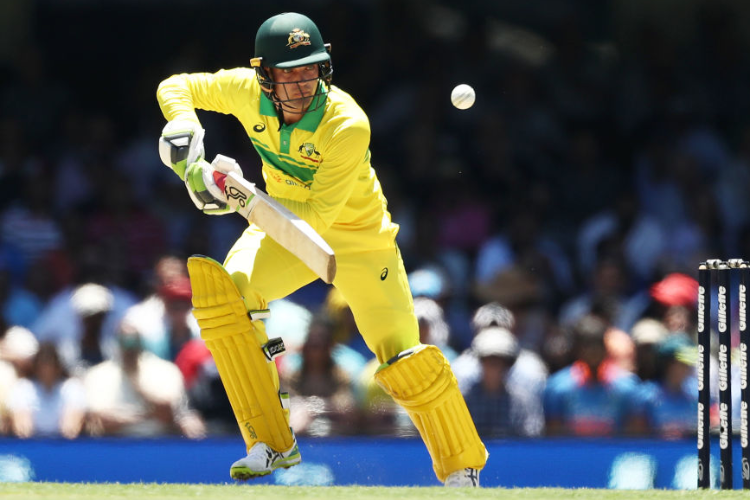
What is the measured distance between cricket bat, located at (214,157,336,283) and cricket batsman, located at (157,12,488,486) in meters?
0.05

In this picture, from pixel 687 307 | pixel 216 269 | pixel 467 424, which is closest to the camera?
pixel 216 269

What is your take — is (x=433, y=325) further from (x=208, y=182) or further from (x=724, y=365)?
(x=208, y=182)

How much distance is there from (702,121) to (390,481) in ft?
12.1

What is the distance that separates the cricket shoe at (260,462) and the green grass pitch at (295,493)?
144 mm

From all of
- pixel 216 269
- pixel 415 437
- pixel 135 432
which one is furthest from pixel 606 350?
pixel 216 269

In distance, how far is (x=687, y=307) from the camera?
657 centimetres

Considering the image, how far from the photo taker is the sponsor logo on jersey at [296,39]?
165 inches

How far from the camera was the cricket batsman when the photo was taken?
4.17m

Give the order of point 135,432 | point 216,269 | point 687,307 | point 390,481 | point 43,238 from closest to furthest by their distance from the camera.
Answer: point 216,269 → point 390,481 → point 135,432 → point 687,307 → point 43,238

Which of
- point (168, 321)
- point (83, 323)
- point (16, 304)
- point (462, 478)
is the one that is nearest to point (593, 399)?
point (462, 478)

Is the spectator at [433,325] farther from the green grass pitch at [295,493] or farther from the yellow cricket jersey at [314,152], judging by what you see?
the green grass pitch at [295,493]

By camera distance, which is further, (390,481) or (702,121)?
(702,121)

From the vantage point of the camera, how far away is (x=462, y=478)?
4.59m

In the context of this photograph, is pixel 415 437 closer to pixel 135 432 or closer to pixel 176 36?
pixel 135 432
